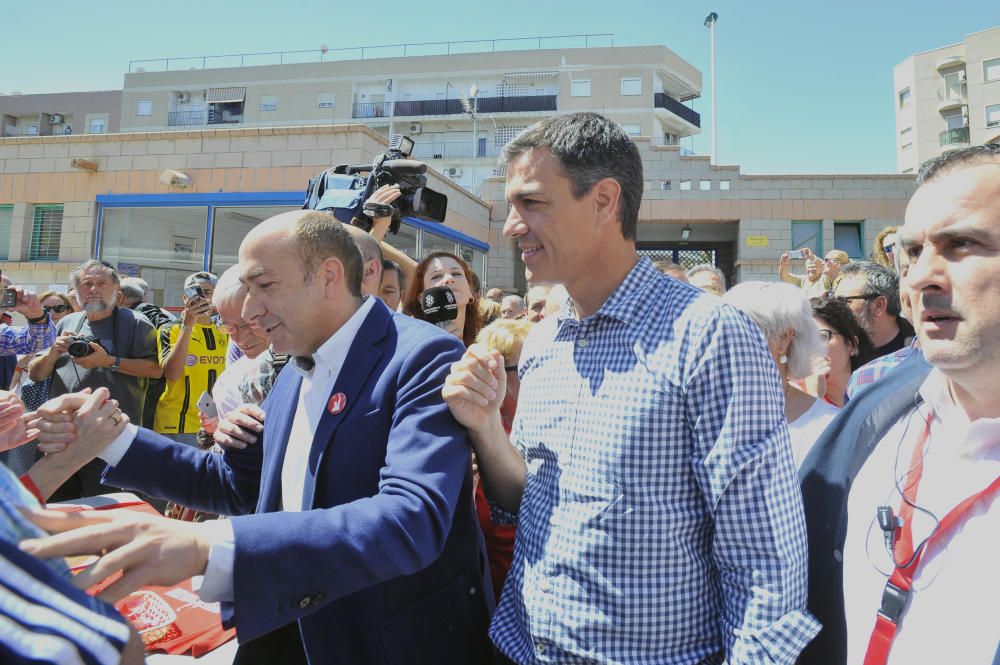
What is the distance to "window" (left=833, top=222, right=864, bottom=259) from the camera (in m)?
18.7

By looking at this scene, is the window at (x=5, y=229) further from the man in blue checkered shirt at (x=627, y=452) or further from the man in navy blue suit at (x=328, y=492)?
the man in blue checkered shirt at (x=627, y=452)

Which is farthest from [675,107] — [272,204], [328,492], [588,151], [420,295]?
[328,492]

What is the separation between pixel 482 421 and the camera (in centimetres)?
159

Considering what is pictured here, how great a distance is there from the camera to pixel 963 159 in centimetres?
128

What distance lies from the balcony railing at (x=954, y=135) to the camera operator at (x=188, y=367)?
49600mm

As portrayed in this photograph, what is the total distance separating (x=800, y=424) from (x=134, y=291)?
6.39 m

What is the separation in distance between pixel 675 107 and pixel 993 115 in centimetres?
1966

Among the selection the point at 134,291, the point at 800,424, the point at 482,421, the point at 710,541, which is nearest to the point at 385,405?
the point at 482,421

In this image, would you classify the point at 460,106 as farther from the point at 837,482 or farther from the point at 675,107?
the point at 837,482

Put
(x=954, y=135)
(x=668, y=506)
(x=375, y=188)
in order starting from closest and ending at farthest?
(x=668, y=506) → (x=375, y=188) → (x=954, y=135)

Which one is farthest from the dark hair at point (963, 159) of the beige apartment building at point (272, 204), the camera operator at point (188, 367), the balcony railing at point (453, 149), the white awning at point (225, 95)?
the white awning at point (225, 95)

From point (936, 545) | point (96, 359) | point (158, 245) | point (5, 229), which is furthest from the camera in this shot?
point (5, 229)

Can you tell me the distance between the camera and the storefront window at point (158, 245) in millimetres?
12273

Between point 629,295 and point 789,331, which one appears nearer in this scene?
point 629,295
